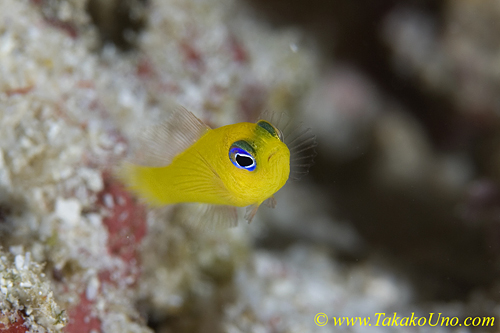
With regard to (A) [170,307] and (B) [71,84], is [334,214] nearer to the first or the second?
(A) [170,307]

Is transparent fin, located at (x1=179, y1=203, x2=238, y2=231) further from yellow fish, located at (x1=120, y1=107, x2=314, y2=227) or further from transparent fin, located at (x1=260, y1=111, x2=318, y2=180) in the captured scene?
transparent fin, located at (x1=260, y1=111, x2=318, y2=180)

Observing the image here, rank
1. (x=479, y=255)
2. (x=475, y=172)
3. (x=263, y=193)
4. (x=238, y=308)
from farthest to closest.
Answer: (x=475, y=172), (x=479, y=255), (x=238, y=308), (x=263, y=193)

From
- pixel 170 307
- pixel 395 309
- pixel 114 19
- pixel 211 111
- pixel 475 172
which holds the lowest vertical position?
pixel 170 307

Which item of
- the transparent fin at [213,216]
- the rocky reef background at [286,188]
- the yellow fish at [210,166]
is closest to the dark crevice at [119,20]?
the rocky reef background at [286,188]

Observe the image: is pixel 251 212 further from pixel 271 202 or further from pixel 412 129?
pixel 412 129

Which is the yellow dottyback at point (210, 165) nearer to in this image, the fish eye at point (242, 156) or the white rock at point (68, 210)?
the fish eye at point (242, 156)

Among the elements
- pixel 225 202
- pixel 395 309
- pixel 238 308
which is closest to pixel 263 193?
pixel 225 202

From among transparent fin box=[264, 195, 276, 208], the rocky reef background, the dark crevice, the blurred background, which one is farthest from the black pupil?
the blurred background
